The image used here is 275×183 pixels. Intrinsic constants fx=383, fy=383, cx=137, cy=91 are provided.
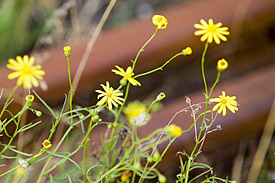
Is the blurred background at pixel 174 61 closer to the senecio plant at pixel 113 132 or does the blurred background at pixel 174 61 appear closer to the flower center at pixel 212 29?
the senecio plant at pixel 113 132

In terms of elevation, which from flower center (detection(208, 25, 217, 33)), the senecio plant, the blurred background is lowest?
the senecio plant

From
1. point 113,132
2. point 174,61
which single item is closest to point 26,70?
point 113,132

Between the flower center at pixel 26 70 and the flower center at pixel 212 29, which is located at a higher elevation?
the flower center at pixel 212 29

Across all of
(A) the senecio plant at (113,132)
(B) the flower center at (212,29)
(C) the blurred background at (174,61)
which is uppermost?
(C) the blurred background at (174,61)

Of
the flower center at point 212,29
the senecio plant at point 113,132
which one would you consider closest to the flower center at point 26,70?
the senecio plant at point 113,132

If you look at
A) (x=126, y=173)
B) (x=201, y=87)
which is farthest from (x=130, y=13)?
(x=126, y=173)

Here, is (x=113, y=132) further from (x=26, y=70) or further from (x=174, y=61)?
(x=174, y=61)

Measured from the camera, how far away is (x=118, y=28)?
116 cm

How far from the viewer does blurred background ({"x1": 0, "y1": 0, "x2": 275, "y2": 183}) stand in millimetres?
976

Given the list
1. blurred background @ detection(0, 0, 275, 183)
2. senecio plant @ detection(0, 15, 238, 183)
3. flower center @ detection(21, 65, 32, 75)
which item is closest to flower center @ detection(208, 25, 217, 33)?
senecio plant @ detection(0, 15, 238, 183)

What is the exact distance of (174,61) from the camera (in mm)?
1377

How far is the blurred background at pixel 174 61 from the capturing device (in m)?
0.98

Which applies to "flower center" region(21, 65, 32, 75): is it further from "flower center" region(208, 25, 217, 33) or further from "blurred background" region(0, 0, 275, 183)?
"blurred background" region(0, 0, 275, 183)

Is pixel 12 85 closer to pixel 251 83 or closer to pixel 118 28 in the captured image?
pixel 118 28
